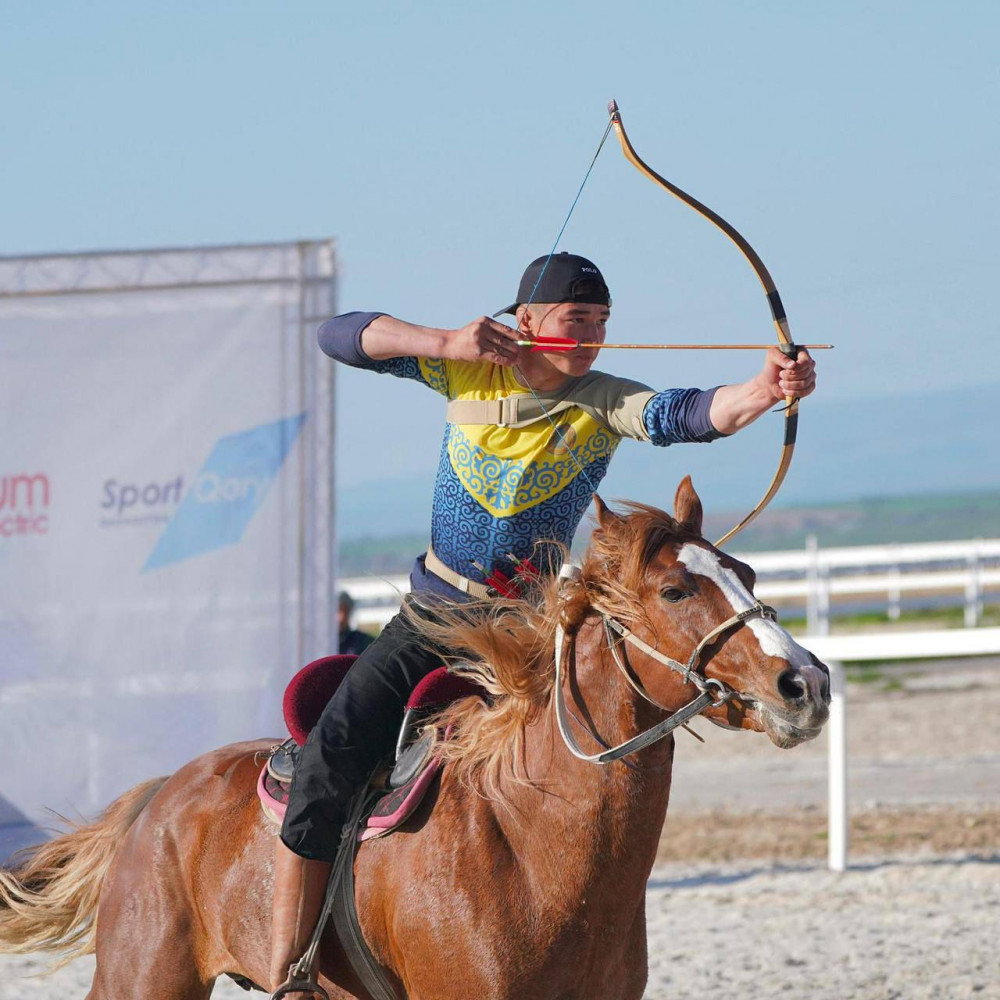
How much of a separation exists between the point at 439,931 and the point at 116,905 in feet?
4.90

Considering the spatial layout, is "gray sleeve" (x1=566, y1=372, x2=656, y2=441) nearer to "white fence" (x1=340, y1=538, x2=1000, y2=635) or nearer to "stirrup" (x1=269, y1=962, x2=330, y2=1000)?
"stirrup" (x1=269, y1=962, x2=330, y2=1000)

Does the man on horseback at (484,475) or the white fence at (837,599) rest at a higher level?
the man on horseback at (484,475)

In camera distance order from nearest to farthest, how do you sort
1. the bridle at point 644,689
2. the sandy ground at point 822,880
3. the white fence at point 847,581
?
the bridle at point 644,689, the sandy ground at point 822,880, the white fence at point 847,581

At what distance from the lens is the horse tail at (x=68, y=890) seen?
196 inches

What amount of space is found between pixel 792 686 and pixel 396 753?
1.34 meters

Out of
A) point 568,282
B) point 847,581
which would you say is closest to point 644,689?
point 568,282

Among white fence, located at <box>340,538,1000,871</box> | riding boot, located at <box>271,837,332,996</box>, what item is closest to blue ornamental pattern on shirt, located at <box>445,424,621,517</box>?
riding boot, located at <box>271,837,332,996</box>

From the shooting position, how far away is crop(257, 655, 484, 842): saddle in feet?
13.0

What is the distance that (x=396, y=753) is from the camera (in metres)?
4.11

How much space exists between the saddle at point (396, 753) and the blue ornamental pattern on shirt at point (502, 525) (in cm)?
35

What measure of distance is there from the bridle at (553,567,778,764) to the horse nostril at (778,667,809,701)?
0.50 feet

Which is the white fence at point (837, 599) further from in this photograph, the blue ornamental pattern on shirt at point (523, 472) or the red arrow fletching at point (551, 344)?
the red arrow fletching at point (551, 344)

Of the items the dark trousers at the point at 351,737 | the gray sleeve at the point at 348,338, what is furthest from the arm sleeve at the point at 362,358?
the dark trousers at the point at 351,737

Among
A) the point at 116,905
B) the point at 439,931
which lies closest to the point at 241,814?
the point at 116,905
